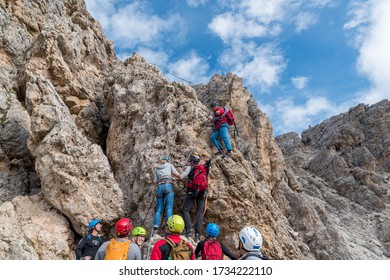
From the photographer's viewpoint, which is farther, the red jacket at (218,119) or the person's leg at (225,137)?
the red jacket at (218,119)

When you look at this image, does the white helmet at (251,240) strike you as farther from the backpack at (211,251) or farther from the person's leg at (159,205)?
the person's leg at (159,205)

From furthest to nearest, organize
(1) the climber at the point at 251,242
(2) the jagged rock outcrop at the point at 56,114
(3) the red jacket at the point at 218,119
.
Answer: (3) the red jacket at the point at 218,119, (2) the jagged rock outcrop at the point at 56,114, (1) the climber at the point at 251,242

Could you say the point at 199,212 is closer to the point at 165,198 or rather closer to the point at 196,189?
the point at 196,189

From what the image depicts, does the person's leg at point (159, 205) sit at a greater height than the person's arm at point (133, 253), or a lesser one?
greater

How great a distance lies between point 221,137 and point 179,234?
7.60 metres

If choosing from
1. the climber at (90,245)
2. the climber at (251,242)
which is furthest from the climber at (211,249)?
the climber at (90,245)

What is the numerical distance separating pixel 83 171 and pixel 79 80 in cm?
962

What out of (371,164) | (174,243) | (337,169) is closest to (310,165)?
(337,169)

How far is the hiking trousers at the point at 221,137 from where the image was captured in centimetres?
1405

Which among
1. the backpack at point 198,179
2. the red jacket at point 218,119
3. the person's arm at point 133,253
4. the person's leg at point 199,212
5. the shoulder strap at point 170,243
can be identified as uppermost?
the red jacket at point 218,119

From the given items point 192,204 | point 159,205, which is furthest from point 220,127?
point 159,205

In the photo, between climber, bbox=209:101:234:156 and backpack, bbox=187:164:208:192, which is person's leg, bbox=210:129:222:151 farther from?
backpack, bbox=187:164:208:192

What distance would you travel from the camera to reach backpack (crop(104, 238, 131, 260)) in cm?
688
